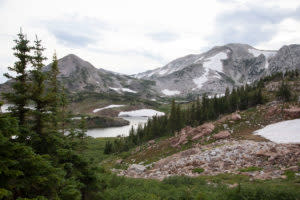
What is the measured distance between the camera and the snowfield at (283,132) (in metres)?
21.5

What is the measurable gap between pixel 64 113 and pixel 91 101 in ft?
612

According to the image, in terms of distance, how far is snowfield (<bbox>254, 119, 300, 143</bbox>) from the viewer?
2150 cm

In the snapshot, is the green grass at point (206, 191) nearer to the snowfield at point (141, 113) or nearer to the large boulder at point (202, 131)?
the large boulder at point (202, 131)

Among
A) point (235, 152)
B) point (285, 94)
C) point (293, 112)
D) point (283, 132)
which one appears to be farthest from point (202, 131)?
point (285, 94)

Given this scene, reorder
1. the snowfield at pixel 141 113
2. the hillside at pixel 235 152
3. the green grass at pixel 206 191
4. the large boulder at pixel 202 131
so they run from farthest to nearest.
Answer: the snowfield at pixel 141 113 < the large boulder at pixel 202 131 < the hillside at pixel 235 152 < the green grass at pixel 206 191

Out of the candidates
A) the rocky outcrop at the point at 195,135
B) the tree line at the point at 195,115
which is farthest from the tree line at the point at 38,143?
the tree line at the point at 195,115

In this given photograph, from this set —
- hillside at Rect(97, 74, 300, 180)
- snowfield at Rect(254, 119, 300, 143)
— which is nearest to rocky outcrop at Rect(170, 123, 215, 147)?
hillside at Rect(97, 74, 300, 180)

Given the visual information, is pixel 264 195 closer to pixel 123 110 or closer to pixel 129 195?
pixel 129 195

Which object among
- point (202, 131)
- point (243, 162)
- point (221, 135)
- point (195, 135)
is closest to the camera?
point (243, 162)

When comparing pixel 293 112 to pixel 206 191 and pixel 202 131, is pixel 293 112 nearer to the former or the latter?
pixel 202 131

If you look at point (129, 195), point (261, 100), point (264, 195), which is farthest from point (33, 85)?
point (261, 100)

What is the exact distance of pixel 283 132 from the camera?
78.7 feet

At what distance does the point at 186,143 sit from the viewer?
3052cm

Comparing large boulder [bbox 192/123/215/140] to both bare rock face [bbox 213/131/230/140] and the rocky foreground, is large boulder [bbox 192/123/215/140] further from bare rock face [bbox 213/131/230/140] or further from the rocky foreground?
the rocky foreground
